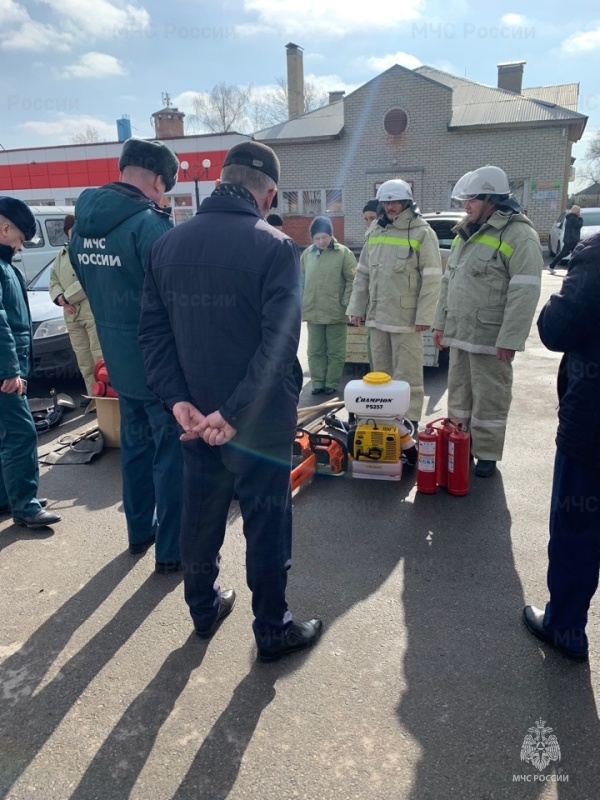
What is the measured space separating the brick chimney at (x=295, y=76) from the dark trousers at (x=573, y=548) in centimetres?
3027

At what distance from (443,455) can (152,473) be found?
2.06m

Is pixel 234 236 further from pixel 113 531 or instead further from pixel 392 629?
pixel 113 531

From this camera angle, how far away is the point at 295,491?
4.33 metres

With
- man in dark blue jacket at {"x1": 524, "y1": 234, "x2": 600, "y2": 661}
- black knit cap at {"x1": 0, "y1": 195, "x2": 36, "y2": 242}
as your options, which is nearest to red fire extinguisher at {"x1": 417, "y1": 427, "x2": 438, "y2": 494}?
man in dark blue jacket at {"x1": 524, "y1": 234, "x2": 600, "y2": 661}

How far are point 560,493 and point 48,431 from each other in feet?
16.7

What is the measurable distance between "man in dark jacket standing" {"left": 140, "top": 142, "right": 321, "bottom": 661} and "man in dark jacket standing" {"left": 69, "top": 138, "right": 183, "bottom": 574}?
2.24 feet

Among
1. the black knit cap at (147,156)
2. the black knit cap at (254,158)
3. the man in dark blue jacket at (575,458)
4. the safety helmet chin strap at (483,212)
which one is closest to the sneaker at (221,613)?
the man in dark blue jacket at (575,458)

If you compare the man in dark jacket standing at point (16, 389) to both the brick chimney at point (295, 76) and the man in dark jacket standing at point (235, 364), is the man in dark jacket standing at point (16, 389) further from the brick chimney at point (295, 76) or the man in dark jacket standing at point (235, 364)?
the brick chimney at point (295, 76)

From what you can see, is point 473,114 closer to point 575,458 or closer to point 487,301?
point 487,301

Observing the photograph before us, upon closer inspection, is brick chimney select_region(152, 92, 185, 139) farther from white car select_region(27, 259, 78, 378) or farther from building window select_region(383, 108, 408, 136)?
white car select_region(27, 259, 78, 378)

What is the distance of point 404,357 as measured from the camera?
5.22m

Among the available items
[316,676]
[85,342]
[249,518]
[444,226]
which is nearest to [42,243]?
[85,342]

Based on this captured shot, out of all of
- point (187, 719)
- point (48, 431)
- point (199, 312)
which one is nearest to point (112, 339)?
point (199, 312)

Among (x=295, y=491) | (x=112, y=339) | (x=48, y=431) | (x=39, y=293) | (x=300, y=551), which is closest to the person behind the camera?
(x=112, y=339)
